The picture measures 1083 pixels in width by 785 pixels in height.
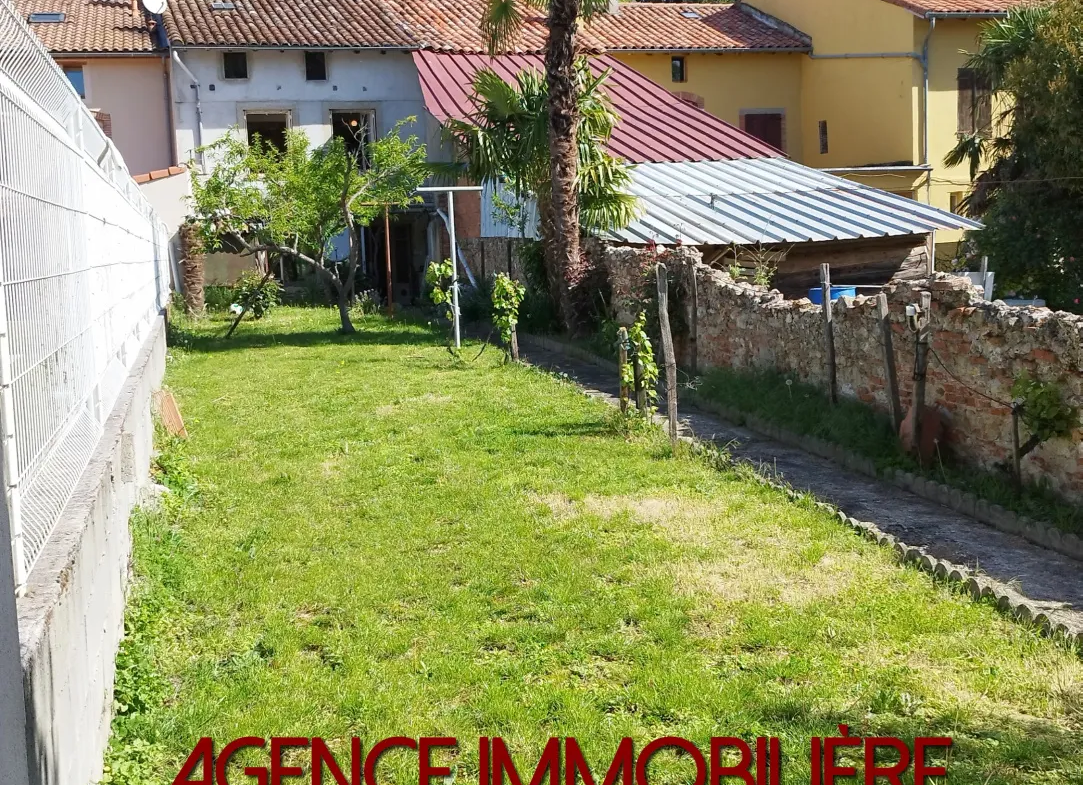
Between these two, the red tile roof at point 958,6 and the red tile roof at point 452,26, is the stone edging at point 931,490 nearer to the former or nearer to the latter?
the red tile roof at point 958,6

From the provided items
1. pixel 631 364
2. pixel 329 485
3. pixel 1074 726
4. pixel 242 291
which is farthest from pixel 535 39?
pixel 1074 726

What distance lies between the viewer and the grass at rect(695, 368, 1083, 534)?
8.97 m

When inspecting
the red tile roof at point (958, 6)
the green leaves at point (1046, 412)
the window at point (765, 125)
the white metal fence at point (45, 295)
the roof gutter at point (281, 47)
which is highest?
the red tile roof at point (958, 6)

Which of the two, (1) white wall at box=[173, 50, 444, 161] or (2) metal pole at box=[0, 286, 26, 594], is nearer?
(2) metal pole at box=[0, 286, 26, 594]

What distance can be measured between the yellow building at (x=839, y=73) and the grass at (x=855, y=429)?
1729 centimetres

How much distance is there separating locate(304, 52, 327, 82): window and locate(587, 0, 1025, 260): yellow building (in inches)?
305

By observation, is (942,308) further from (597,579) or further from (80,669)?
(80,669)

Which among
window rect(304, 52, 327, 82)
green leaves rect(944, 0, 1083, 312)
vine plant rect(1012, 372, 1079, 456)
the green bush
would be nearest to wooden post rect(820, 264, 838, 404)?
vine plant rect(1012, 372, 1079, 456)

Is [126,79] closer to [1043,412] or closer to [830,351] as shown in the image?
[830,351]

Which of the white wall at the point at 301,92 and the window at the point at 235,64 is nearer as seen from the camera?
the white wall at the point at 301,92

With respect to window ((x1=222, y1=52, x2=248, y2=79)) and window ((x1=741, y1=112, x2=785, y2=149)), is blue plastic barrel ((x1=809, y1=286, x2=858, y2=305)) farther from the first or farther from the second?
window ((x1=222, y1=52, x2=248, y2=79))

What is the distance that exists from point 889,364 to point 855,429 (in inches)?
26.4

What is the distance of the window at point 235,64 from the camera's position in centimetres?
3228

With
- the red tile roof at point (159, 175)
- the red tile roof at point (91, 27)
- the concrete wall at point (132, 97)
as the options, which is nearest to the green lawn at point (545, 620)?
the red tile roof at point (159, 175)
